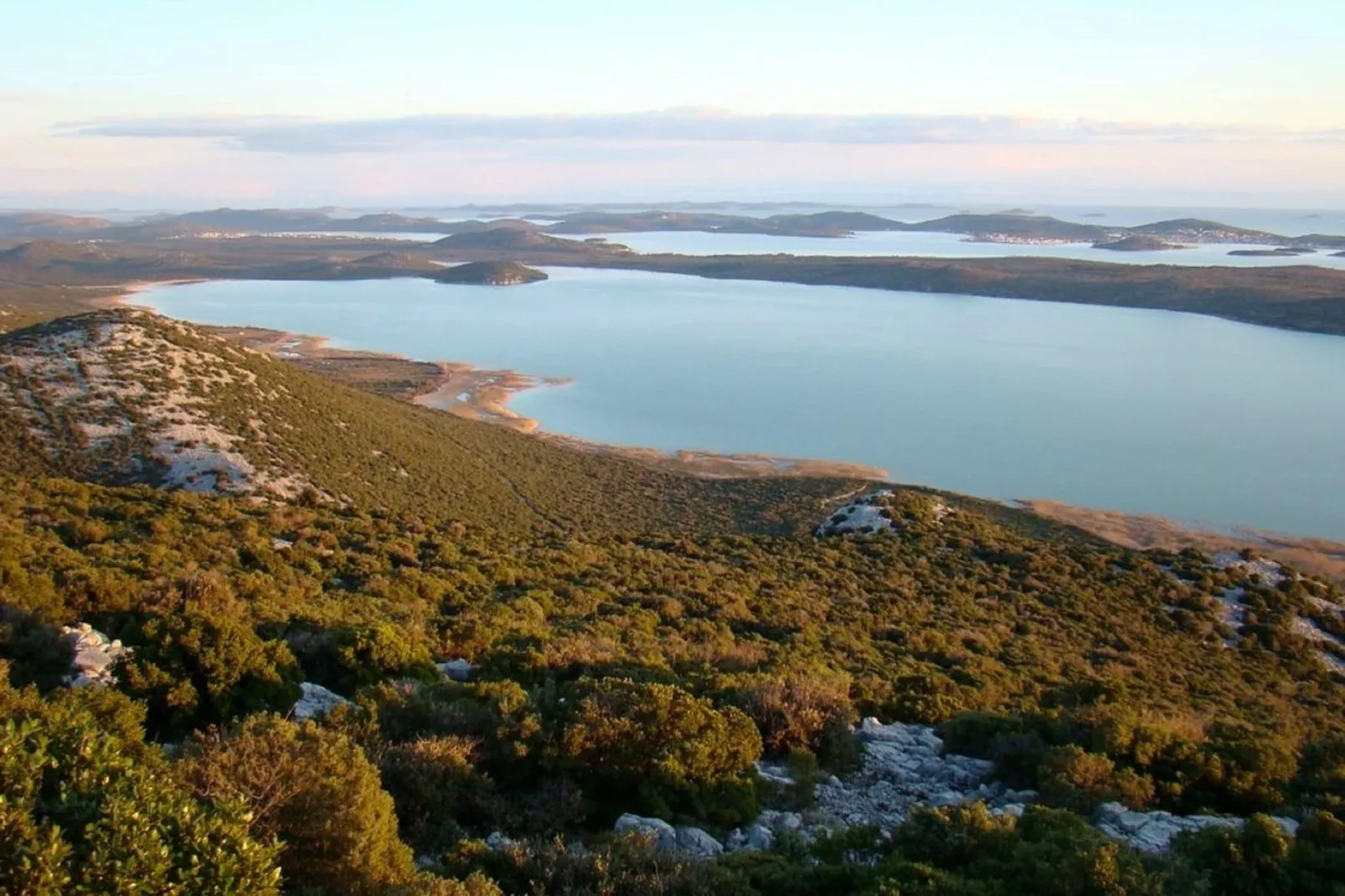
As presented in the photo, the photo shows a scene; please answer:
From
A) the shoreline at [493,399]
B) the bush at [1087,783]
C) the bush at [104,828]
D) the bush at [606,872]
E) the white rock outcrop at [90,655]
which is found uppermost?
the bush at [104,828]

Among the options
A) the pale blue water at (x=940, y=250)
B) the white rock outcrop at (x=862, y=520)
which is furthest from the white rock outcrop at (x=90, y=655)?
the pale blue water at (x=940, y=250)

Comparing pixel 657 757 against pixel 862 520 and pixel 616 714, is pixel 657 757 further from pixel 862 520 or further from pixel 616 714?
pixel 862 520

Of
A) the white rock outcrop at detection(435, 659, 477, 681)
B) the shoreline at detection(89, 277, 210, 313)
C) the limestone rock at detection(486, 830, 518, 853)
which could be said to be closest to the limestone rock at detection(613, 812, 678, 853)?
the limestone rock at detection(486, 830, 518, 853)

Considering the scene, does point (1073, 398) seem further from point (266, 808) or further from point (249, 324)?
point (249, 324)

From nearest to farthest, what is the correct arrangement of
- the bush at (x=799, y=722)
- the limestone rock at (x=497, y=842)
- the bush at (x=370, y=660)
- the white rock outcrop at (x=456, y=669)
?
the limestone rock at (x=497, y=842), the bush at (x=799, y=722), the bush at (x=370, y=660), the white rock outcrop at (x=456, y=669)

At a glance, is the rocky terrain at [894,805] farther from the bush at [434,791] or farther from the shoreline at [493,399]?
the shoreline at [493,399]

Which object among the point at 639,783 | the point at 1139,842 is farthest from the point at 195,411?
the point at 1139,842

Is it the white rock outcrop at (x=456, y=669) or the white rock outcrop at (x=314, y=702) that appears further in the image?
the white rock outcrop at (x=456, y=669)

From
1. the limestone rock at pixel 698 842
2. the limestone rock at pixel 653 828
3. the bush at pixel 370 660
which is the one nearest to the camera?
the limestone rock at pixel 653 828
